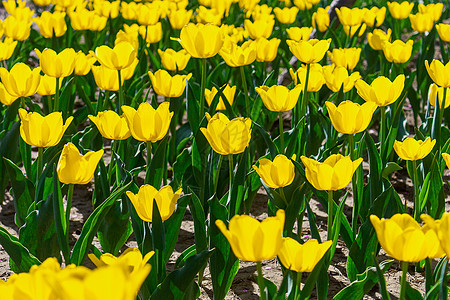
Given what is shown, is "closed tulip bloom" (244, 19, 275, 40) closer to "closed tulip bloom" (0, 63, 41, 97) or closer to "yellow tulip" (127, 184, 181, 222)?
"closed tulip bloom" (0, 63, 41, 97)

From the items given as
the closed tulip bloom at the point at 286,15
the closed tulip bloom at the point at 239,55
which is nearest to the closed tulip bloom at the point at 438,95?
the closed tulip bloom at the point at 239,55

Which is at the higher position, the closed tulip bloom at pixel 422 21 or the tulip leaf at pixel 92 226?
the closed tulip bloom at pixel 422 21

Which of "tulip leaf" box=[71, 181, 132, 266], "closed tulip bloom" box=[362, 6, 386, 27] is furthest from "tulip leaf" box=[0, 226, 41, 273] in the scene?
"closed tulip bloom" box=[362, 6, 386, 27]

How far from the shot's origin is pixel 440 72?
2.20 m

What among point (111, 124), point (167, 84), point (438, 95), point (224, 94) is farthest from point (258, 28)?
point (111, 124)

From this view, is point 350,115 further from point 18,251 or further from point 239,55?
point 18,251

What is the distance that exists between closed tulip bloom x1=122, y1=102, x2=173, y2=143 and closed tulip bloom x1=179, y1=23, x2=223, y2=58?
20.7 inches

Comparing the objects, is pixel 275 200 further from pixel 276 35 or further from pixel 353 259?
pixel 276 35

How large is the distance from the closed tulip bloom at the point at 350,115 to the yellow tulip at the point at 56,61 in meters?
0.95

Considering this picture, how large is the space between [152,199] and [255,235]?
0.42 m

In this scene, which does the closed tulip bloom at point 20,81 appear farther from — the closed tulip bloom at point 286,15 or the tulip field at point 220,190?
the closed tulip bloom at point 286,15

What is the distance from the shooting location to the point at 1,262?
221 cm

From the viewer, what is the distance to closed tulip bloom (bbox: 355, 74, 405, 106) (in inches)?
82.9

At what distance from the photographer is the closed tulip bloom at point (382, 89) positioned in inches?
82.9
